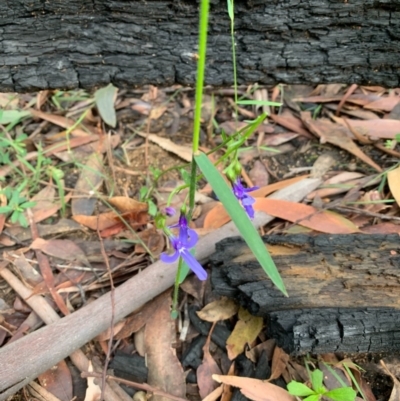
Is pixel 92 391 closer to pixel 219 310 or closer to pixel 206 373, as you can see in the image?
pixel 206 373

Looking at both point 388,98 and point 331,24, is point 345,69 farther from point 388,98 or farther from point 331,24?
point 388,98

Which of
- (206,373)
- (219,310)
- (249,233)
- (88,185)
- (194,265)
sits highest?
(249,233)

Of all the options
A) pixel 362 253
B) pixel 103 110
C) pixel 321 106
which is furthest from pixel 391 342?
pixel 103 110

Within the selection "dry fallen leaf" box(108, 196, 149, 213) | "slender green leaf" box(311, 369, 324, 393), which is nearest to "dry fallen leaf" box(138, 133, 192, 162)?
"dry fallen leaf" box(108, 196, 149, 213)

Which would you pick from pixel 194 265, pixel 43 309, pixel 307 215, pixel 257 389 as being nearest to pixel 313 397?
pixel 257 389

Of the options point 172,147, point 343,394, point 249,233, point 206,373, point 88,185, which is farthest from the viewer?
point 172,147

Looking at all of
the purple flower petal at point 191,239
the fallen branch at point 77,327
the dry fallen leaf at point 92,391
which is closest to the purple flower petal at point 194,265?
the purple flower petal at point 191,239
